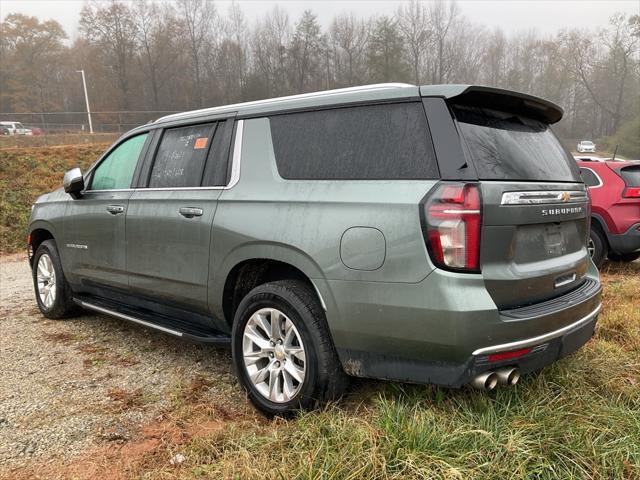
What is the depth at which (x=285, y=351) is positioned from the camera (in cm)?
279

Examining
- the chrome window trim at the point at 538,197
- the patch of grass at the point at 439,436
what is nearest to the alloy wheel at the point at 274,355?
the patch of grass at the point at 439,436

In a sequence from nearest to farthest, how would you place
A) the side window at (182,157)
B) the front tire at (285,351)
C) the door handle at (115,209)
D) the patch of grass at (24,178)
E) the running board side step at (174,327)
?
the front tire at (285,351), the running board side step at (174,327), the side window at (182,157), the door handle at (115,209), the patch of grass at (24,178)

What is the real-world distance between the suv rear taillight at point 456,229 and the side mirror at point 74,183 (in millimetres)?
3401

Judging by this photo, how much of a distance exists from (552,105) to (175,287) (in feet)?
8.81

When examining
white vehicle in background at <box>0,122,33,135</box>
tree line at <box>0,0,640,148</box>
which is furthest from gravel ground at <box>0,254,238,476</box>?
tree line at <box>0,0,640,148</box>

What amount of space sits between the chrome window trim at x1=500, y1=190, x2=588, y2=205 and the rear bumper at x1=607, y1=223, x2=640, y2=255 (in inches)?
161

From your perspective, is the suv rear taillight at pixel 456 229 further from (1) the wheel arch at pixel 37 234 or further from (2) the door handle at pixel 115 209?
(1) the wheel arch at pixel 37 234

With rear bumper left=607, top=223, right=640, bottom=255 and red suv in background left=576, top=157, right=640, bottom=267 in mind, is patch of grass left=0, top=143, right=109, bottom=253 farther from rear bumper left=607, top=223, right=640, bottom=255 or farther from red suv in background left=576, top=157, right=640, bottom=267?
rear bumper left=607, top=223, right=640, bottom=255

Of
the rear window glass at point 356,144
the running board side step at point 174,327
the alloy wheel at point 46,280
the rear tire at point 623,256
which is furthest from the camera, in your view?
the rear tire at point 623,256

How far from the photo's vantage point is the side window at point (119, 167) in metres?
4.07

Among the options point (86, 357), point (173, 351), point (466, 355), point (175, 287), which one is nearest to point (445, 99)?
point (466, 355)

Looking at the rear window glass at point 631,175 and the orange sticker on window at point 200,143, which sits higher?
the orange sticker on window at point 200,143

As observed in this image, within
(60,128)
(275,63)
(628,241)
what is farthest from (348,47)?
(628,241)

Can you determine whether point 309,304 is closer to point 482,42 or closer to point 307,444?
point 307,444
